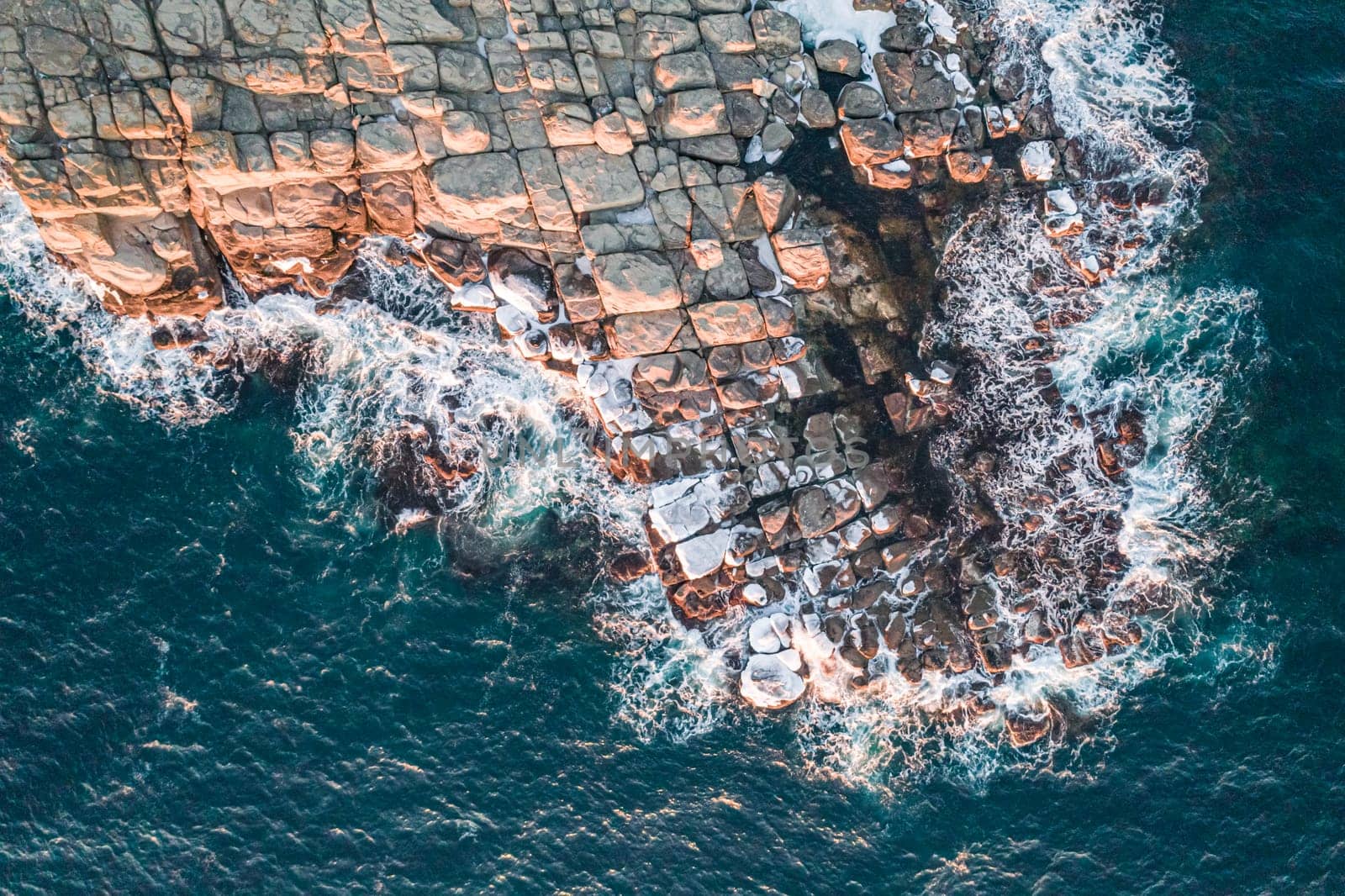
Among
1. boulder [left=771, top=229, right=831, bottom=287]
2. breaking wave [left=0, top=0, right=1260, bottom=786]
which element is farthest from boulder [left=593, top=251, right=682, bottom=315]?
boulder [left=771, top=229, right=831, bottom=287]

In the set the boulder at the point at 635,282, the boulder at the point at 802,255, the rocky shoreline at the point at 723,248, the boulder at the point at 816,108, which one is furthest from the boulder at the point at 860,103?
the boulder at the point at 635,282

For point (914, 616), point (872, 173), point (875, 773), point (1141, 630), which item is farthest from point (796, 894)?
point (872, 173)

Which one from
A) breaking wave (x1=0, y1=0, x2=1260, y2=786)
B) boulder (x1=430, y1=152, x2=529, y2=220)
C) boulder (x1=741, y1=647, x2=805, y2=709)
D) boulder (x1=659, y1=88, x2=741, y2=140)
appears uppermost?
boulder (x1=659, y1=88, x2=741, y2=140)

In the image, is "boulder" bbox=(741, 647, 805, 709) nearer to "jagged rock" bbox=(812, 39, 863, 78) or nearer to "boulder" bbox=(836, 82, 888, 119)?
"boulder" bbox=(836, 82, 888, 119)

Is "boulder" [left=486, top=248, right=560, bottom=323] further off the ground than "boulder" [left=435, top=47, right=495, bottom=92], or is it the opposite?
"boulder" [left=435, top=47, right=495, bottom=92]

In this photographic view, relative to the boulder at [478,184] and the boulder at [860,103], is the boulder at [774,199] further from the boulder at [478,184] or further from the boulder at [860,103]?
the boulder at [478,184]
